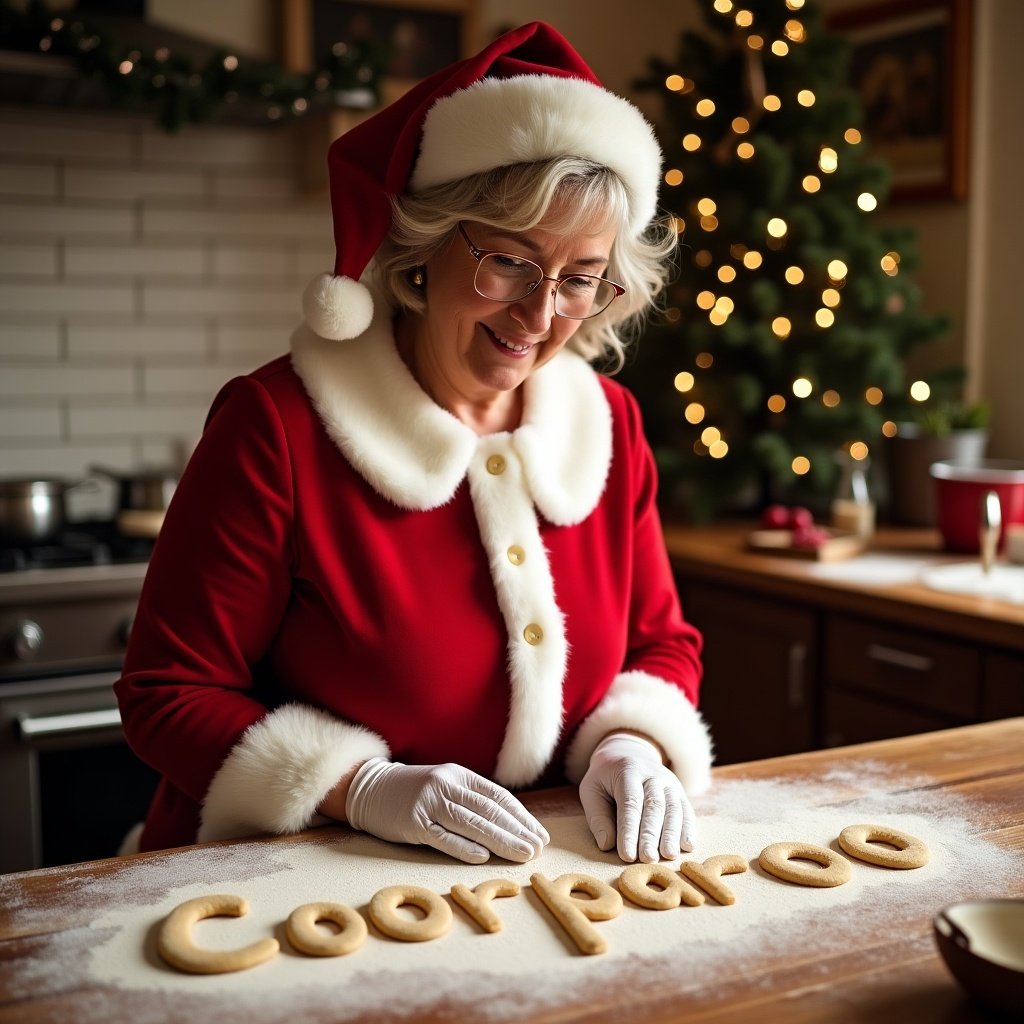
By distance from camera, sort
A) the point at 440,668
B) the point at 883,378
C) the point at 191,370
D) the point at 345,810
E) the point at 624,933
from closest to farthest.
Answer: the point at 624,933
the point at 345,810
the point at 440,668
the point at 883,378
the point at 191,370

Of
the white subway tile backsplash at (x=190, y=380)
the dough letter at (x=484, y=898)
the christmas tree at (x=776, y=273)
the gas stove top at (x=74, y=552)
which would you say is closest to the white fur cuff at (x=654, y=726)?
the dough letter at (x=484, y=898)

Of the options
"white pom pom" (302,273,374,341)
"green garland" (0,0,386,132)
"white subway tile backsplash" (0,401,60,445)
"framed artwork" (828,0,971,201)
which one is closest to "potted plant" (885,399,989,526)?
"framed artwork" (828,0,971,201)

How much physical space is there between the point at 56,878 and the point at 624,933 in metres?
0.53

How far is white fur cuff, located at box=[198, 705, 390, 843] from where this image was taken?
1215mm

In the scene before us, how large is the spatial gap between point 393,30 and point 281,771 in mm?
2473

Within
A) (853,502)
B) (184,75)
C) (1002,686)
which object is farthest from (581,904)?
(184,75)

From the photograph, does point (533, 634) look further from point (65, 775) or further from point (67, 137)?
point (67, 137)

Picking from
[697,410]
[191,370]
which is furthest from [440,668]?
[191,370]

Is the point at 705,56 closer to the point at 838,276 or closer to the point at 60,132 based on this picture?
the point at 838,276

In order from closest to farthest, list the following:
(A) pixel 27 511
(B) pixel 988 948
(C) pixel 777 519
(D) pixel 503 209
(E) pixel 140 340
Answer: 1. (B) pixel 988 948
2. (D) pixel 503 209
3. (A) pixel 27 511
4. (C) pixel 777 519
5. (E) pixel 140 340

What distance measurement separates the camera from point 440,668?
4.43 ft

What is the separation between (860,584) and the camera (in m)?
2.35

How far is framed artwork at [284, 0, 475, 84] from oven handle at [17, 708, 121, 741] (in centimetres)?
169

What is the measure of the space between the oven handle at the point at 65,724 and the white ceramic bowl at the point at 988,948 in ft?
5.74
